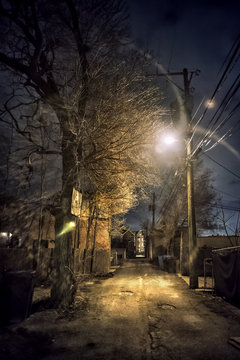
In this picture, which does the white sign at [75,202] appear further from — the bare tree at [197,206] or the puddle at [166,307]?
the bare tree at [197,206]

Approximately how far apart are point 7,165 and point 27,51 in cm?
421

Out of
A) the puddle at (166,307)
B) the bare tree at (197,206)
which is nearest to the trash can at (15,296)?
the puddle at (166,307)

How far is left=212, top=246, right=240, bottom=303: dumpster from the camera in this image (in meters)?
7.88

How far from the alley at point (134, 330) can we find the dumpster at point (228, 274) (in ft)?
1.85

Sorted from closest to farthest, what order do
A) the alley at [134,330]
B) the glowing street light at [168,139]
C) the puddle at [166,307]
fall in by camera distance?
the alley at [134,330] < the puddle at [166,307] < the glowing street light at [168,139]

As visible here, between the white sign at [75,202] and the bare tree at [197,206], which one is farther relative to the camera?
the bare tree at [197,206]

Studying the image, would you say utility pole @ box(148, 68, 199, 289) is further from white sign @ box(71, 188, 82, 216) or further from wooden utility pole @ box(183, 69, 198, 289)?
white sign @ box(71, 188, 82, 216)

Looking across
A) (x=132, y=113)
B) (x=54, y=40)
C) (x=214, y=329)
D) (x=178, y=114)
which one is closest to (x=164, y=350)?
(x=214, y=329)

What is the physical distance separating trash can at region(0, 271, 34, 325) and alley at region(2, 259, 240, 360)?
0.98ft

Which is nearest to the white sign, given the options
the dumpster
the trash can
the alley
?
the trash can

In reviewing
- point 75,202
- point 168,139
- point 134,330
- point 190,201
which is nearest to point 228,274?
point 190,201

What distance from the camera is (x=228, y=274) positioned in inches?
329

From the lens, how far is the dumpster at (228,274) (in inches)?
310

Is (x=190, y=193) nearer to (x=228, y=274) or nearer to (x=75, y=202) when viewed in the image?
(x=228, y=274)
